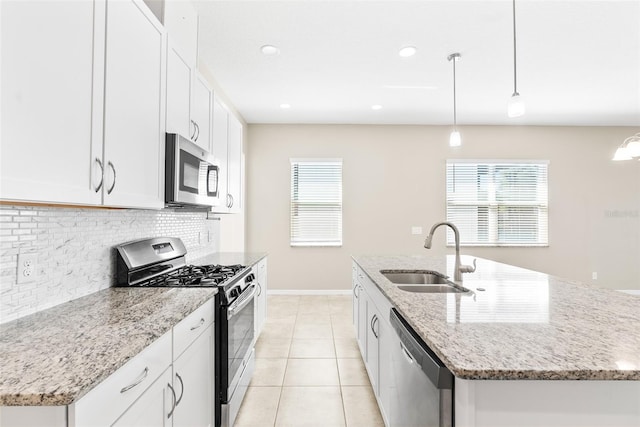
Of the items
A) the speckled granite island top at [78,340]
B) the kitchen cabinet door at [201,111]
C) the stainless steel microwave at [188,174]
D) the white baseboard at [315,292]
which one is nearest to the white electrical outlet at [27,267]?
the speckled granite island top at [78,340]

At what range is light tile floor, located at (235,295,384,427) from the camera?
6.69 ft

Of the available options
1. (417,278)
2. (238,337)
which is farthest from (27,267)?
(417,278)

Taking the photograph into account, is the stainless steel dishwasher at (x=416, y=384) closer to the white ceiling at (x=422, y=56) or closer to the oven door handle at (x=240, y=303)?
the oven door handle at (x=240, y=303)

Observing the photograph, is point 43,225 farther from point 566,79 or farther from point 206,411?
point 566,79

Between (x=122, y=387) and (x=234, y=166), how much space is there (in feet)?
8.29

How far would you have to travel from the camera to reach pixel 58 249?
1.40 meters

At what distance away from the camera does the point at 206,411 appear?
1.62 meters

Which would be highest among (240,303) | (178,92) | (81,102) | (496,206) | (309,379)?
(178,92)

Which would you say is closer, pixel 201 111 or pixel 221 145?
pixel 201 111

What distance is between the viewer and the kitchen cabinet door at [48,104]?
84 cm

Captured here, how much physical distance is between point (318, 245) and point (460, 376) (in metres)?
4.39

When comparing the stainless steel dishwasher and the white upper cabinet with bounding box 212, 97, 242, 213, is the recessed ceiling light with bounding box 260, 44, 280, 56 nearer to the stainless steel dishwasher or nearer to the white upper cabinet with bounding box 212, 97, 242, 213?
the white upper cabinet with bounding box 212, 97, 242, 213

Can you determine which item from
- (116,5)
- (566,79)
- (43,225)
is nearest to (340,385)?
(43,225)

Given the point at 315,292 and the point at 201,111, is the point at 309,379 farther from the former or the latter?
the point at 315,292
